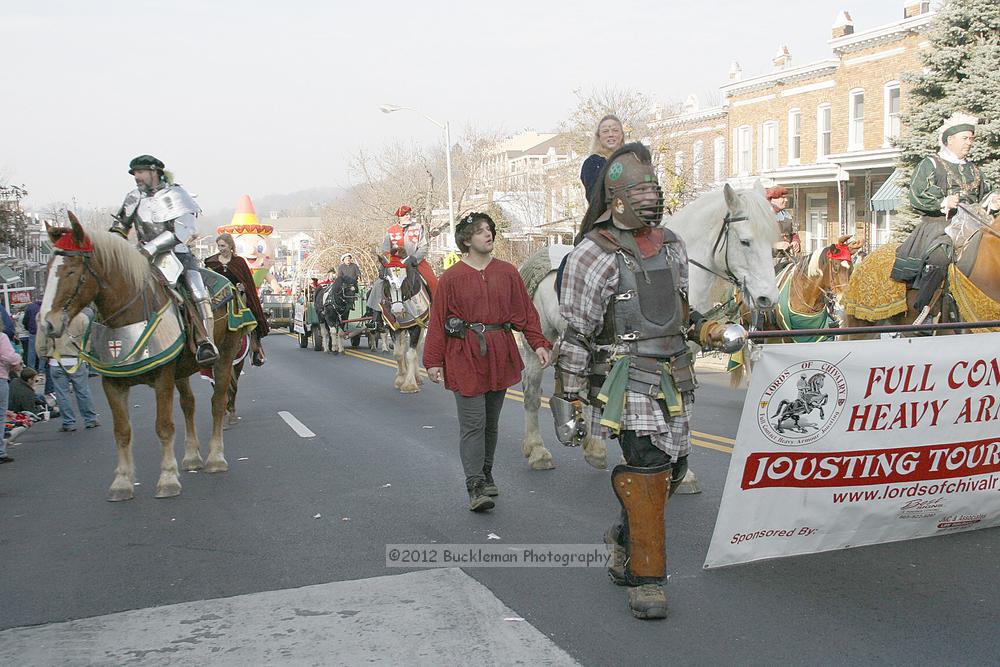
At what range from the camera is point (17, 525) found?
24.1 ft

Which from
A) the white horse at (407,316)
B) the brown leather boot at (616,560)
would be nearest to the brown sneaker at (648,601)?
the brown leather boot at (616,560)

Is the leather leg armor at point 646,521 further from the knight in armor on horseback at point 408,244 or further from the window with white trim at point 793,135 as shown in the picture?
the window with white trim at point 793,135

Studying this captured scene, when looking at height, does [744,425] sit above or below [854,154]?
below

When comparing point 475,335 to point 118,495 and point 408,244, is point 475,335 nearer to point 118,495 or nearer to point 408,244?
point 118,495

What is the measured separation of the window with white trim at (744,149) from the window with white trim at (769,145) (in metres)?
0.80

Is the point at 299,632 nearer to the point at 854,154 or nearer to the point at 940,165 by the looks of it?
the point at 940,165

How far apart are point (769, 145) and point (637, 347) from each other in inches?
1332

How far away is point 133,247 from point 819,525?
5969 millimetres

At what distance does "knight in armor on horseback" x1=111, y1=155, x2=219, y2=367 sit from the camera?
8219 mm

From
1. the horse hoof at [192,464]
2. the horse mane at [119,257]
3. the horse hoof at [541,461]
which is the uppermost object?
the horse mane at [119,257]

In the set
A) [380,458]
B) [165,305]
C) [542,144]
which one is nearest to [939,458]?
[380,458]

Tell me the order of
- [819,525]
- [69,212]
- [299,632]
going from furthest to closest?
[69,212], [819,525], [299,632]

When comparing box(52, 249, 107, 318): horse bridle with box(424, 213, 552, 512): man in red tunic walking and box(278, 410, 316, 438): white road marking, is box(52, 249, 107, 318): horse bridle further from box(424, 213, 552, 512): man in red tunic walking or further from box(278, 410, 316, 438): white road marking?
box(278, 410, 316, 438): white road marking

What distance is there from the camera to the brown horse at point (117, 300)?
7406mm
